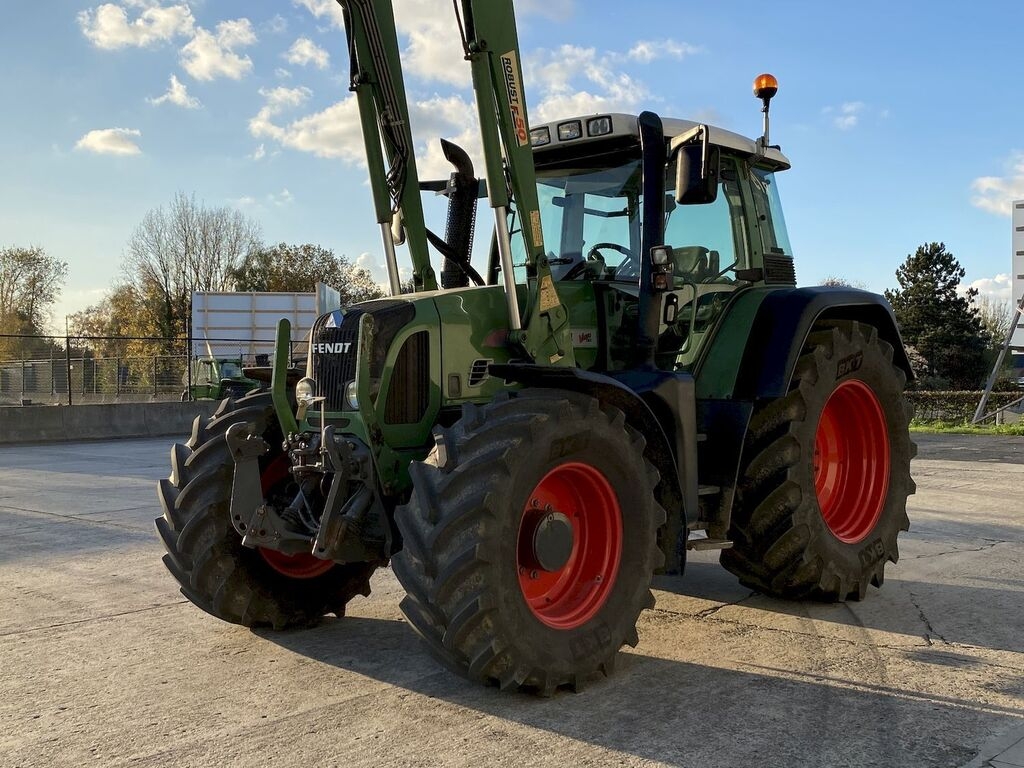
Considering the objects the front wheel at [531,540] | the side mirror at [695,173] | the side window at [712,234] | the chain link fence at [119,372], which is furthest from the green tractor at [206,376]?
the front wheel at [531,540]

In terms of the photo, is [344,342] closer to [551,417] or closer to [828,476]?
[551,417]

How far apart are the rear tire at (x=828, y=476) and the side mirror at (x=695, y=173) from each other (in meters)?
1.29

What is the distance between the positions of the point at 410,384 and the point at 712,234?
226cm

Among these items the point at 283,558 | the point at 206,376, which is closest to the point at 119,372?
the point at 206,376

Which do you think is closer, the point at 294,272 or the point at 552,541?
the point at 552,541

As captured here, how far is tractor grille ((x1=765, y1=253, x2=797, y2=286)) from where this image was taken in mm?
5942

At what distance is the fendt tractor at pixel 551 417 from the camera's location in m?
3.78

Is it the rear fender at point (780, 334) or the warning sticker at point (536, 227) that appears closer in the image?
the warning sticker at point (536, 227)

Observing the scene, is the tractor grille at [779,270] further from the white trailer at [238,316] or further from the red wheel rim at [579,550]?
the white trailer at [238,316]

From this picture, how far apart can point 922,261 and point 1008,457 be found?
37.7 metres

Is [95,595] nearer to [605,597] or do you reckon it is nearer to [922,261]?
[605,597]

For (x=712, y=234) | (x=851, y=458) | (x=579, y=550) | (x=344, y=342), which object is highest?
(x=712, y=234)

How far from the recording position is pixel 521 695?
383 cm

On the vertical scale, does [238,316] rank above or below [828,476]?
above
